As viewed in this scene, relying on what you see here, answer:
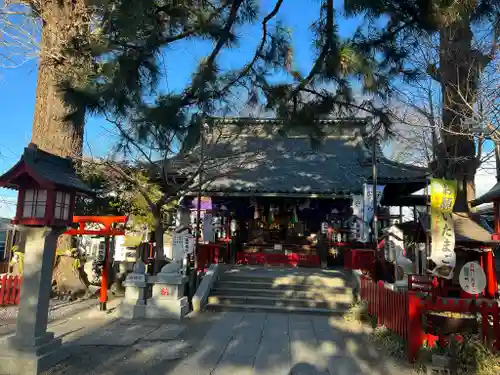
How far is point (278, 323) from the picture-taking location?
8367mm

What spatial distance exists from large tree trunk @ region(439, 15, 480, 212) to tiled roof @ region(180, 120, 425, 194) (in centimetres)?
381

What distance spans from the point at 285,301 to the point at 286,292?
53cm

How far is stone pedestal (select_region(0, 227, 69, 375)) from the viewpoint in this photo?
4981 millimetres

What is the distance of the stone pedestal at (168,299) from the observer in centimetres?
862

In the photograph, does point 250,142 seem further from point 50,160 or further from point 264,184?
point 50,160

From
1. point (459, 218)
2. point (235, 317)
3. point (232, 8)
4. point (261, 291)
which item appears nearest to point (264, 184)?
point (261, 291)

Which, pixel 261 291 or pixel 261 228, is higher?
pixel 261 228

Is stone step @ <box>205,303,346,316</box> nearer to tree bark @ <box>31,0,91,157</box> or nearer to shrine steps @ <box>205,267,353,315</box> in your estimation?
shrine steps @ <box>205,267,353,315</box>

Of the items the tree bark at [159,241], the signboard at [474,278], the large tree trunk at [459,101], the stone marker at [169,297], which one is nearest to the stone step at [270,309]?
the stone marker at [169,297]

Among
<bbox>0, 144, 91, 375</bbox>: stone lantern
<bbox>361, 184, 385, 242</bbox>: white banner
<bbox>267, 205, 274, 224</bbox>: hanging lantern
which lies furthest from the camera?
<bbox>267, 205, 274, 224</bbox>: hanging lantern

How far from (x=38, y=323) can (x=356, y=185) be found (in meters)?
11.5

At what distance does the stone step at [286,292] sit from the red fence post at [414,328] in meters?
4.58

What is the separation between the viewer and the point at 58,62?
6688 mm

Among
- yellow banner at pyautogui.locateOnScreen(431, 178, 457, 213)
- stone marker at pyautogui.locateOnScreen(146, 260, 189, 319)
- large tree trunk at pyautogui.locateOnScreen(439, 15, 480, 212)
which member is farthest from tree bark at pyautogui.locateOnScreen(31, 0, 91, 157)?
large tree trunk at pyautogui.locateOnScreen(439, 15, 480, 212)
